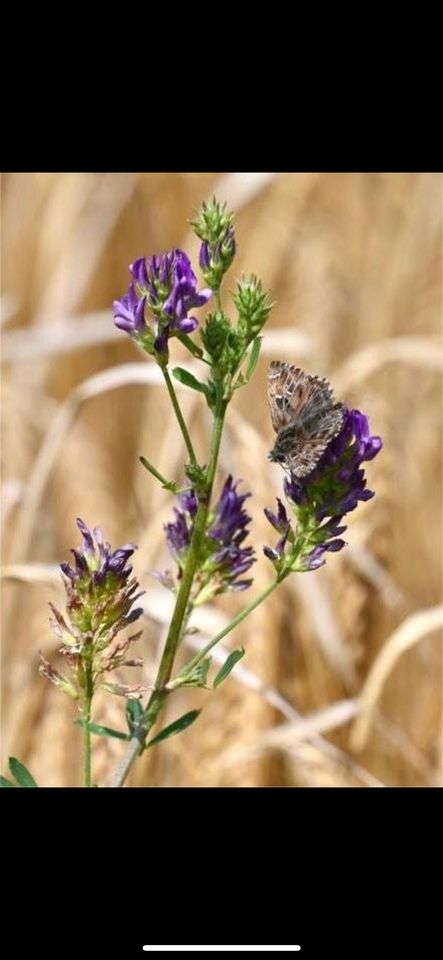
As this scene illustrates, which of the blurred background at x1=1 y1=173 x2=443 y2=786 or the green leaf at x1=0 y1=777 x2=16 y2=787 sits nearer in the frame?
the green leaf at x1=0 y1=777 x2=16 y2=787

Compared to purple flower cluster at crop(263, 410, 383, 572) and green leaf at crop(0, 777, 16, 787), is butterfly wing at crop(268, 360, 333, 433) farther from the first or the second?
green leaf at crop(0, 777, 16, 787)

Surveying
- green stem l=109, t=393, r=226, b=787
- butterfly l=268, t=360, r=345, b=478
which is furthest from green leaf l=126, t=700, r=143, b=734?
butterfly l=268, t=360, r=345, b=478

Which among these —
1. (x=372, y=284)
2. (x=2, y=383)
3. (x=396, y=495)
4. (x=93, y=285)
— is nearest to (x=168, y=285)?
(x=2, y=383)

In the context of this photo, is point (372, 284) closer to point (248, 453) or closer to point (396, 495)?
point (396, 495)

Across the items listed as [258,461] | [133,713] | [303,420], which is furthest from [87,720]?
[258,461]

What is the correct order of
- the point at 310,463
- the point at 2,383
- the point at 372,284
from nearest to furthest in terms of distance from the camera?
the point at 310,463 < the point at 2,383 < the point at 372,284
